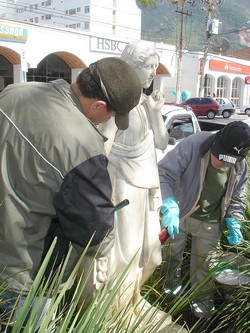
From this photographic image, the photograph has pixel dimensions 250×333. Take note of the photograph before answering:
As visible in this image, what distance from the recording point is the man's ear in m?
1.83

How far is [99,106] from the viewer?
A: 6.06 ft

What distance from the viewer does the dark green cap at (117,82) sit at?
70.7 inches

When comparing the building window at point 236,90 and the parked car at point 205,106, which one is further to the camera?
the building window at point 236,90

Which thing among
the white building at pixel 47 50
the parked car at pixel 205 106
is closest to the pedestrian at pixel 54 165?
the white building at pixel 47 50

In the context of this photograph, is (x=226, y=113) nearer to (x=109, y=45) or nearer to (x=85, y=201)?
(x=109, y=45)

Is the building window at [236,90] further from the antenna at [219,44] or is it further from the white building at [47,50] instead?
the white building at [47,50]

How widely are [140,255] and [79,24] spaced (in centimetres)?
5061

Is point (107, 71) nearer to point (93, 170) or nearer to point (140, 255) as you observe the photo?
point (93, 170)

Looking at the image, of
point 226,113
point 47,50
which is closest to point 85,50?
point 47,50

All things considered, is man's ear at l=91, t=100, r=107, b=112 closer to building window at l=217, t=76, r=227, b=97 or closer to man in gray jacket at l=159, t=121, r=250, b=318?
man in gray jacket at l=159, t=121, r=250, b=318

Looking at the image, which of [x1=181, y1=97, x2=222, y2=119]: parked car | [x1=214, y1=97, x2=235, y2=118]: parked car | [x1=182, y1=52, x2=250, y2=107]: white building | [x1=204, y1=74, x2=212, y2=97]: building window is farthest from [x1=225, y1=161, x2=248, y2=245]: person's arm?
[x1=204, y1=74, x2=212, y2=97]: building window

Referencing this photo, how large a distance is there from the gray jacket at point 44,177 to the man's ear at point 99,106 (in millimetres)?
65

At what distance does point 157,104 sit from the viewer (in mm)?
2594

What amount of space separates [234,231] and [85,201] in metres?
1.75
